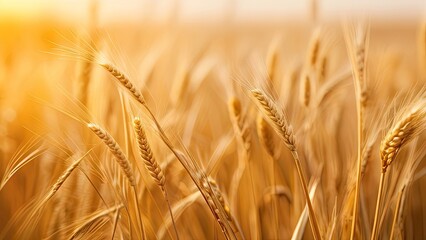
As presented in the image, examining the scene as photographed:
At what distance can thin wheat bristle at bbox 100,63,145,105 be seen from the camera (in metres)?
0.71

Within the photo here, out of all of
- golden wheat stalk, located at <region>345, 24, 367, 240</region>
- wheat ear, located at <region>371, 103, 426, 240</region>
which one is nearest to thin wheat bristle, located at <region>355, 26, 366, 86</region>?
golden wheat stalk, located at <region>345, 24, 367, 240</region>

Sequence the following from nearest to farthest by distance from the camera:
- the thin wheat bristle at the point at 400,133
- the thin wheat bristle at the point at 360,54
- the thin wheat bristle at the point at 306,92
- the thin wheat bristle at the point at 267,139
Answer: the thin wheat bristle at the point at 400,133, the thin wheat bristle at the point at 360,54, the thin wheat bristle at the point at 267,139, the thin wheat bristle at the point at 306,92

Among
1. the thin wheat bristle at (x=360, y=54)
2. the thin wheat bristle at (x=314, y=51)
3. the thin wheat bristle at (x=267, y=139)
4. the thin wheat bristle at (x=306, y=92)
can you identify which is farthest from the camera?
the thin wheat bristle at (x=314, y=51)

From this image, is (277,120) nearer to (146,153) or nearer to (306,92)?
(146,153)

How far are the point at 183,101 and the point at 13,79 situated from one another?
504 millimetres

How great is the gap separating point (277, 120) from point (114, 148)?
21 cm

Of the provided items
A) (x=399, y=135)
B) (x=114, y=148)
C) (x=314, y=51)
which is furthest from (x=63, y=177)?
(x=314, y=51)

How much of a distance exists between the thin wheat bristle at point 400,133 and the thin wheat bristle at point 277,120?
11 centimetres

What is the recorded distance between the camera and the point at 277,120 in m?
0.69

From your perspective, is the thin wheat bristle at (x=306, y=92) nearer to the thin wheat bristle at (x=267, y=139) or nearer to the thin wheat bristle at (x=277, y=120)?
the thin wheat bristle at (x=267, y=139)

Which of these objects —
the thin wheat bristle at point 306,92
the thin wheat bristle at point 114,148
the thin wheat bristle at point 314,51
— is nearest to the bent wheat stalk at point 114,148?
the thin wheat bristle at point 114,148

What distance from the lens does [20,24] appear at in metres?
2.31

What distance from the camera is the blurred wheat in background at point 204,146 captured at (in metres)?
0.72

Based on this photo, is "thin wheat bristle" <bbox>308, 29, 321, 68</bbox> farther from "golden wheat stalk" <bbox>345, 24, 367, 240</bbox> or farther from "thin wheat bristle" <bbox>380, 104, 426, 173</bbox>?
"thin wheat bristle" <bbox>380, 104, 426, 173</bbox>
